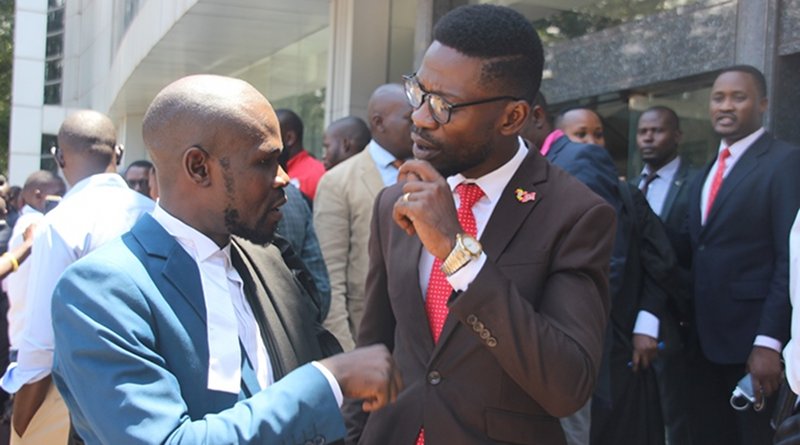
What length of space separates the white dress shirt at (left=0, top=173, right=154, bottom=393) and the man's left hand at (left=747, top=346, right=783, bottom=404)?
3.07 m

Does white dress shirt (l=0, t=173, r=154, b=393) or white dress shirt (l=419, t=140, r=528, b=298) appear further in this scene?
white dress shirt (l=0, t=173, r=154, b=393)

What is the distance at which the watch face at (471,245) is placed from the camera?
7.88ft

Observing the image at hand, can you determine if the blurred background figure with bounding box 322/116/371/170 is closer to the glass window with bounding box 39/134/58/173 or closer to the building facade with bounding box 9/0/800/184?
the building facade with bounding box 9/0/800/184

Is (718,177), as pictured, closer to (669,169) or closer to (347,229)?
(669,169)

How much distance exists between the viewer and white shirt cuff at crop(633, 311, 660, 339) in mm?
5156

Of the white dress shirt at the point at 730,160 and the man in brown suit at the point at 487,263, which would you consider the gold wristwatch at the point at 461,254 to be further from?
the white dress shirt at the point at 730,160

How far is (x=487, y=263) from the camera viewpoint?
7.87 ft

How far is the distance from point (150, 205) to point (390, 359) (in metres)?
2.63

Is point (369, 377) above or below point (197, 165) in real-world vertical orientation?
below

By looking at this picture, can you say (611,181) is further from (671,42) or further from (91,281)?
(91,281)

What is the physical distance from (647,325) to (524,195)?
279 cm

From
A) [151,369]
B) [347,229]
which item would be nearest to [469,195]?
[151,369]

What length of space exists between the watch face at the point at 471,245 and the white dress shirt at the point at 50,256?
85.8 inches

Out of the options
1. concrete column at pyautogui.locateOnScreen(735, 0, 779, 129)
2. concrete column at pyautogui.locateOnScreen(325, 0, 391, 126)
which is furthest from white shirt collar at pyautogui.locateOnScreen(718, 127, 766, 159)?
concrete column at pyautogui.locateOnScreen(325, 0, 391, 126)
